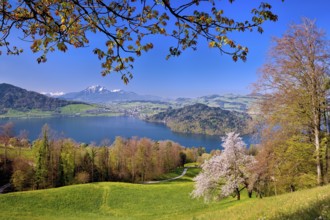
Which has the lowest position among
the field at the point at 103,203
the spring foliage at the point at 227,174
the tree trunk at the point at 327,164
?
the field at the point at 103,203

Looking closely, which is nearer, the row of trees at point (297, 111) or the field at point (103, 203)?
the row of trees at point (297, 111)

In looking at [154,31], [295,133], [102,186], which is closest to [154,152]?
[102,186]

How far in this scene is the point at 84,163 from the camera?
245ft

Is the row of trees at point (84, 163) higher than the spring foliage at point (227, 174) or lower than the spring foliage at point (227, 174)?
lower

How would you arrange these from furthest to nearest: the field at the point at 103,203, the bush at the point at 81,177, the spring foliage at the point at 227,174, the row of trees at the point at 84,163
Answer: the bush at the point at 81,177 → the row of trees at the point at 84,163 → the spring foliage at the point at 227,174 → the field at the point at 103,203

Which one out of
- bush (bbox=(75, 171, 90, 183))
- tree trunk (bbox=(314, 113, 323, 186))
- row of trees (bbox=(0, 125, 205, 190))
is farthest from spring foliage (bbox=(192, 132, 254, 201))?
bush (bbox=(75, 171, 90, 183))

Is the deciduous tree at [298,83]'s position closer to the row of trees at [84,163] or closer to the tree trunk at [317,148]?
the tree trunk at [317,148]

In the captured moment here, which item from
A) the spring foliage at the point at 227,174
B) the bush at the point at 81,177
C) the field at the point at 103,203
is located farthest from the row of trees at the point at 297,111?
the bush at the point at 81,177

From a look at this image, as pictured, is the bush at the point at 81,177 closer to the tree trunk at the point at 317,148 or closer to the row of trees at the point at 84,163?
the row of trees at the point at 84,163

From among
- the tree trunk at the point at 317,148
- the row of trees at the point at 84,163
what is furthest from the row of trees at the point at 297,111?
the row of trees at the point at 84,163

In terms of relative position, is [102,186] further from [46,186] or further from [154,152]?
[154,152]

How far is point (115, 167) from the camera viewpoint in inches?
3280

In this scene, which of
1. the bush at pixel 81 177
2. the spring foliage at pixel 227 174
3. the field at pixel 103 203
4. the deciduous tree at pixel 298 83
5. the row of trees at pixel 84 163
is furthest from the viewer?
the bush at pixel 81 177

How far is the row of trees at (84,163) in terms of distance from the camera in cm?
5841
